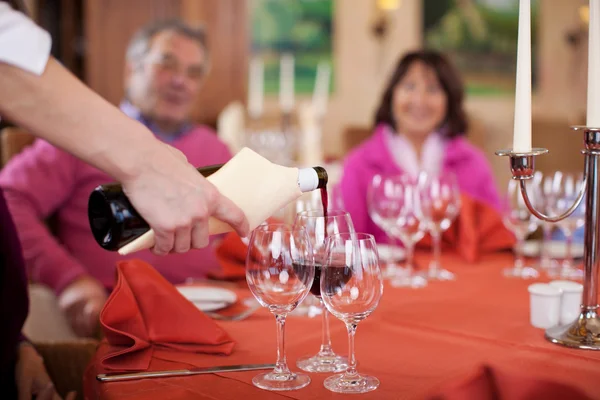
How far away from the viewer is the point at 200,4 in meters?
5.00

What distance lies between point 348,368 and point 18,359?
717mm

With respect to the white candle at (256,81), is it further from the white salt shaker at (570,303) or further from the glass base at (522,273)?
the white salt shaker at (570,303)

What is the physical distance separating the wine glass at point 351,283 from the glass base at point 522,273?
2.72 feet

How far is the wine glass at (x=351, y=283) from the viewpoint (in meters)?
1.01

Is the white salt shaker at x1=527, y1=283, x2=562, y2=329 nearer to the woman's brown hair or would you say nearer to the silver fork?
the silver fork

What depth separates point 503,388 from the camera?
1.10 metres

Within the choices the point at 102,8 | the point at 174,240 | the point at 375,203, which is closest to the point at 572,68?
the point at 102,8

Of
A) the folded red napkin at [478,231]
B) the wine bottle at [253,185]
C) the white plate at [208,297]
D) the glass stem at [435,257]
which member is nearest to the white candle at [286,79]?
the folded red napkin at [478,231]

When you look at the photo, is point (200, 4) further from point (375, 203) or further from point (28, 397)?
point (28, 397)

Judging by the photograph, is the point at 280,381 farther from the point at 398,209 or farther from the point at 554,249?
the point at 554,249

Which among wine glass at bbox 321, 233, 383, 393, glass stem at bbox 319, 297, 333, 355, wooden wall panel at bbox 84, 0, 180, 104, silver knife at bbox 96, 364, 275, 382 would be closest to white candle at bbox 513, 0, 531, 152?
wine glass at bbox 321, 233, 383, 393

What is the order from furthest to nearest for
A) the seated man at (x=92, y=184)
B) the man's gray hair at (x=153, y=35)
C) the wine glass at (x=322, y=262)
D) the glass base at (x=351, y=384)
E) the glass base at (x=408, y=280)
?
the man's gray hair at (x=153, y=35) < the seated man at (x=92, y=184) < the glass base at (x=408, y=280) < the wine glass at (x=322, y=262) < the glass base at (x=351, y=384)

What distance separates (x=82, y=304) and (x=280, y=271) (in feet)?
3.74

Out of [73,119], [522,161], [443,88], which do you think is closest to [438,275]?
[522,161]
